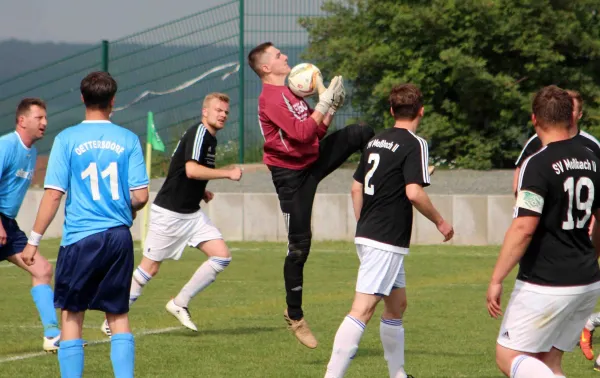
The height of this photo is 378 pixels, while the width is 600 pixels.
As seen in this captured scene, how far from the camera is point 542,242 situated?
5934mm

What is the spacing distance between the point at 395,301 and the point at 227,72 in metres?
16.9

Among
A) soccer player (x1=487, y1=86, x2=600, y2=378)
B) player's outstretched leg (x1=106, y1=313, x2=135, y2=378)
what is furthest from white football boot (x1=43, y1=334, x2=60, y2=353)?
soccer player (x1=487, y1=86, x2=600, y2=378)

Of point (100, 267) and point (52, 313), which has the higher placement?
point (100, 267)

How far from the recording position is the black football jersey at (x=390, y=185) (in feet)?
23.8


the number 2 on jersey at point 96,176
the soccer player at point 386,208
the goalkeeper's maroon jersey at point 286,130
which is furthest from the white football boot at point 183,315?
the number 2 on jersey at point 96,176

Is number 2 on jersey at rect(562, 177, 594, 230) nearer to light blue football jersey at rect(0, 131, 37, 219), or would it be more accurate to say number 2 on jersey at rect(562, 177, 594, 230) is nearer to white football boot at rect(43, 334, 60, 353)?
white football boot at rect(43, 334, 60, 353)

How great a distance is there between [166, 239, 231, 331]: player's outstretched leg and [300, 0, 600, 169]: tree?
12.3m

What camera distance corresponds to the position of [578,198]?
5.88m

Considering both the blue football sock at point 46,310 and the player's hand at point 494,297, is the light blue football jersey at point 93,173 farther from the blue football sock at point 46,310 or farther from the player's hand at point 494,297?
the blue football sock at point 46,310

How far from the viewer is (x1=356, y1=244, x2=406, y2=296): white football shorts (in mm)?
7262

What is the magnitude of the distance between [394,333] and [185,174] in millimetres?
3635

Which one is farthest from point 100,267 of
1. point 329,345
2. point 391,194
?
point 329,345

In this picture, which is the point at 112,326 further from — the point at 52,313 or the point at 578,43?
the point at 578,43

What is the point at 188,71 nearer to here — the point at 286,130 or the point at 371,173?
the point at 286,130
